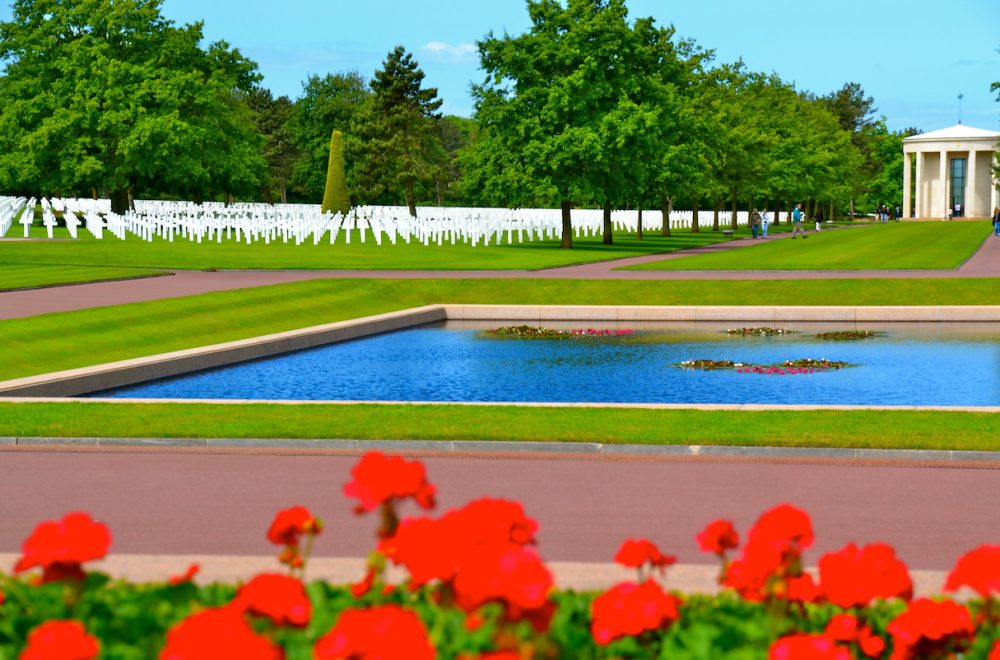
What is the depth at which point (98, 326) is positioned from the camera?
82.0 feet

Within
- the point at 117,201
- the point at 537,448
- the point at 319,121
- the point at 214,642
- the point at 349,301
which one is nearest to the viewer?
the point at 214,642

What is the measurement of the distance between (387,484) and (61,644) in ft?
3.57

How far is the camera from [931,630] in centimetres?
449

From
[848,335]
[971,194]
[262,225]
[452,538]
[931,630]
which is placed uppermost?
[452,538]

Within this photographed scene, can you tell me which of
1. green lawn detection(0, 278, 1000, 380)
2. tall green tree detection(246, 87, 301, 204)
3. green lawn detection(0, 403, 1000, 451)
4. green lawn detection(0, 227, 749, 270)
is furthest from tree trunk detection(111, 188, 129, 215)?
green lawn detection(0, 403, 1000, 451)

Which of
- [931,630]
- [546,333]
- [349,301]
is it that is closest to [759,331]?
[546,333]

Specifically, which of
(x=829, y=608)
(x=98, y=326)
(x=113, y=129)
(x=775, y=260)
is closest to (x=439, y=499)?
(x=829, y=608)

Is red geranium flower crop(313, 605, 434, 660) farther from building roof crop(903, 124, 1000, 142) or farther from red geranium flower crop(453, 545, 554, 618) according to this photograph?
building roof crop(903, 124, 1000, 142)

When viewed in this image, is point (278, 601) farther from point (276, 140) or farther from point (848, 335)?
point (276, 140)

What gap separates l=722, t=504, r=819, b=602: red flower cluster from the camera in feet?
15.2

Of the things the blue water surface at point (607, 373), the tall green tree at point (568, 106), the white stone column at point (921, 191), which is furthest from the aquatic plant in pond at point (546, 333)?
the white stone column at point (921, 191)

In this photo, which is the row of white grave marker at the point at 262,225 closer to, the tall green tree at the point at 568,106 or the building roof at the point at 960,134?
the tall green tree at the point at 568,106

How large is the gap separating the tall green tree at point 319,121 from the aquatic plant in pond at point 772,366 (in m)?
94.8

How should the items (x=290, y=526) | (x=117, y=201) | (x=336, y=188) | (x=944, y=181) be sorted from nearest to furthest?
1. (x=290, y=526)
2. (x=117, y=201)
3. (x=336, y=188)
4. (x=944, y=181)
